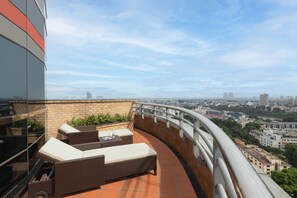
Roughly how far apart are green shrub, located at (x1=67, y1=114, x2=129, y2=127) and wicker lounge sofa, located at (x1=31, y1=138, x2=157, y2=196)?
12.9ft

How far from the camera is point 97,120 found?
8.30 m

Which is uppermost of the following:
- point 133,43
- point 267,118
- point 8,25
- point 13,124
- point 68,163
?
point 133,43

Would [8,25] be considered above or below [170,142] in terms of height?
above

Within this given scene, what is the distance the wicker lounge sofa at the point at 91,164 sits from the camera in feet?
10.3

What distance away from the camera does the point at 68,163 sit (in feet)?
10.4

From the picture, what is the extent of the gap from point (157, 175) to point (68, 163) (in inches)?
65.0

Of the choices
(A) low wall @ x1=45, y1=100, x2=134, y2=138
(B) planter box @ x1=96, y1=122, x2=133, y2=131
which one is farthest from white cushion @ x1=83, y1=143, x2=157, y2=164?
(B) planter box @ x1=96, y1=122, x2=133, y2=131

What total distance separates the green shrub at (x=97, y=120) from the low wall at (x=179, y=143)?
872 mm

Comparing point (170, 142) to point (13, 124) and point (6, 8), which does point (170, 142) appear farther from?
point (6, 8)

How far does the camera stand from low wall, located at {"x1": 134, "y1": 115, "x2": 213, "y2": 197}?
2.99 m

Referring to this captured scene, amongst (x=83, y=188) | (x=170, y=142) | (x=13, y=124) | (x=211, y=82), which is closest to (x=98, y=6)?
(x=170, y=142)

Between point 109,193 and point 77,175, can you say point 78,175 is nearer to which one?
point 77,175

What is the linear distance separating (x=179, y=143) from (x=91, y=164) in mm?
2465

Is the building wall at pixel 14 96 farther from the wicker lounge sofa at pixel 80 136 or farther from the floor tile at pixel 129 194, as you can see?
the floor tile at pixel 129 194
